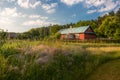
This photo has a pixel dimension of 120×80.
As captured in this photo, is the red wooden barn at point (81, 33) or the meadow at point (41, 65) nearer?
the meadow at point (41, 65)

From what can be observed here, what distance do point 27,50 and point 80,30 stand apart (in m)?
41.5

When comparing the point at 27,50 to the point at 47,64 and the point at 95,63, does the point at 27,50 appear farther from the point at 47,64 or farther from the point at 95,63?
the point at 95,63

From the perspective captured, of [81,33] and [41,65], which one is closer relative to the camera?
[41,65]

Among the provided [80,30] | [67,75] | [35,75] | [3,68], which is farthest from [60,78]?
[80,30]

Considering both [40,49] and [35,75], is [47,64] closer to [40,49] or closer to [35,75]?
[35,75]

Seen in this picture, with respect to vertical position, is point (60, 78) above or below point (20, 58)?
below

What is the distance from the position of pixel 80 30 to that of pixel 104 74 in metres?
40.2

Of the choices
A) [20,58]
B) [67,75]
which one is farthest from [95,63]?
[20,58]

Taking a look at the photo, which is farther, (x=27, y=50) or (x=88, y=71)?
(x=88, y=71)

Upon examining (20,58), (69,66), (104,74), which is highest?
(20,58)

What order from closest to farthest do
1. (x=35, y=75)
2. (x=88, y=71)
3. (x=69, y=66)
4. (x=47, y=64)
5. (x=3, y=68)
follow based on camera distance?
1. (x=3, y=68)
2. (x=35, y=75)
3. (x=47, y=64)
4. (x=69, y=66)
5. (x=88, y=71)

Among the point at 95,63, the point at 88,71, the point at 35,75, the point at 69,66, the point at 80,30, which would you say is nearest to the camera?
the point at 35,75

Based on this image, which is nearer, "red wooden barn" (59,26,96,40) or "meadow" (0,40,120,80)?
"meadow" (0,40,120,80)

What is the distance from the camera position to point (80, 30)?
46.4 metres
